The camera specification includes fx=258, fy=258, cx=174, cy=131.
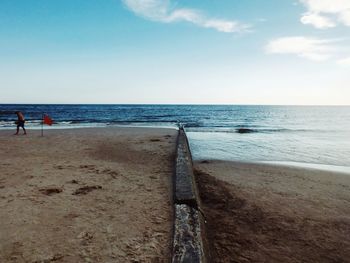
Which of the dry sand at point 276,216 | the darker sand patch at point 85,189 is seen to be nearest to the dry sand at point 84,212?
the darker sand patch at point 85,189

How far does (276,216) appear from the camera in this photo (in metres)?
4.40

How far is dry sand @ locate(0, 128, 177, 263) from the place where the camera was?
9.67 feet

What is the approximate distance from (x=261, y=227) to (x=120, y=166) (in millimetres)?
4443

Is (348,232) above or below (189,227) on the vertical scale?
below

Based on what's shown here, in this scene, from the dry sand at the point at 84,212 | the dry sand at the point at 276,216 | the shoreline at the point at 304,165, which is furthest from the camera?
the shoreline at the point at 304,165

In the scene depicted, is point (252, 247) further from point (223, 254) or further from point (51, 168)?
point (51, 168)

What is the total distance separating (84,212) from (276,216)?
3166 mm

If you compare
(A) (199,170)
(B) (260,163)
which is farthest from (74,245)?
(B) (260,163)

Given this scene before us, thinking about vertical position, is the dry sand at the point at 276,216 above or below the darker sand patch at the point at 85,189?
→ below

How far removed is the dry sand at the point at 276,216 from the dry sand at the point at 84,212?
0.88 metres

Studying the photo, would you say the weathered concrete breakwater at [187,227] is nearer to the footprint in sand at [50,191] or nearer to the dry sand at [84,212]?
the dry sand at [84,212]

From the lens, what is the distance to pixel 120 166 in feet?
24.1

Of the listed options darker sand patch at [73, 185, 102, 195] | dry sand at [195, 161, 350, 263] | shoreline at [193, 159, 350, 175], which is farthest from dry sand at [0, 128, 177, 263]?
shoreline at [193, 159, 350, 175]

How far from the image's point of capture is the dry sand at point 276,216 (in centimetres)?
337
